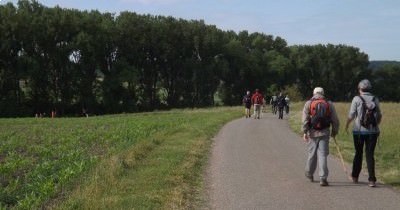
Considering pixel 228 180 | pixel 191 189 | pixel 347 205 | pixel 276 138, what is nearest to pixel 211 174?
pixel 228 180

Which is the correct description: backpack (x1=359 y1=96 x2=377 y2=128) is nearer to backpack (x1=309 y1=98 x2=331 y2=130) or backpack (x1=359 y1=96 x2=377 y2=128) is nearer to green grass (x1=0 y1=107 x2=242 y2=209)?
backpack (x1=309 y1=98 x2=331 y2=130)

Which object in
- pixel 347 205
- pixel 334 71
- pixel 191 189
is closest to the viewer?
pixel 347 205

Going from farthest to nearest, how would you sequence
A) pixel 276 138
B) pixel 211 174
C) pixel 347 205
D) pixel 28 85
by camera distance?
pixel 28 85, pixel 276 138, pixel 211 174, pixel 347 205

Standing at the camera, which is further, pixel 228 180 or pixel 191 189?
pixel 228 180

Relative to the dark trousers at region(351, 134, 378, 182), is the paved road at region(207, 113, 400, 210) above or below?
below

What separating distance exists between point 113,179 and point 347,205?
Result: 464 centimetres

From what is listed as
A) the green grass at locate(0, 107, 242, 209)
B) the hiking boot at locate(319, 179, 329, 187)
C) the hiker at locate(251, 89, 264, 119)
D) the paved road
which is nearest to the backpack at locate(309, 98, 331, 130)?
the hiking boot at locate(319, 179, 329, 187)

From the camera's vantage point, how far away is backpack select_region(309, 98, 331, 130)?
1049 cm

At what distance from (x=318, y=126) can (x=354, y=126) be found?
0.70 m

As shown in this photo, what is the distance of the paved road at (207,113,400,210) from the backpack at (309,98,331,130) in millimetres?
1154

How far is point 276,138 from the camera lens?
20.5 metres

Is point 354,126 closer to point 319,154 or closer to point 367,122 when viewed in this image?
point 367,122

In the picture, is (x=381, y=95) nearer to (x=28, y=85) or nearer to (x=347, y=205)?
(x=28, y=85)

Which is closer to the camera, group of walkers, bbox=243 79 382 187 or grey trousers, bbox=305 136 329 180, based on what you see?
group of walkers, bbox=243 79 382 187
